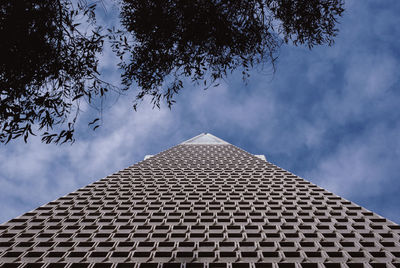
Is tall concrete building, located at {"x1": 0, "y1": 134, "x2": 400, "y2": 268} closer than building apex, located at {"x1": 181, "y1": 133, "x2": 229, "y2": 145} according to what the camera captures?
Yes

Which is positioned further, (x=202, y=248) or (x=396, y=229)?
(x=396, y=229)

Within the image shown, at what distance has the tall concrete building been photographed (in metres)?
21.0

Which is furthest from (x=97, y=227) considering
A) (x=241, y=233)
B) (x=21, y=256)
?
(x=241, y=233)

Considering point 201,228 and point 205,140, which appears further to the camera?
point 205,140

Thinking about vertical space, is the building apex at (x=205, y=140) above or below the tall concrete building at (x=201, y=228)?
above

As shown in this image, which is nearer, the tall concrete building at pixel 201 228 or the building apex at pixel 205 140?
the tall concrete building at pixel 201 228

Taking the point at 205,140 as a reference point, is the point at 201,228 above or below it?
below

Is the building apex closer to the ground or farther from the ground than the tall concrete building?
farther from the ground

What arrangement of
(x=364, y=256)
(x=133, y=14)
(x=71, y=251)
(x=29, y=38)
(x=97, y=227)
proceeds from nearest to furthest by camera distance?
(x=29, y=38), (x=133, y=14), (x=364, y=256), (x=71, y=251), (x=97, y=227)

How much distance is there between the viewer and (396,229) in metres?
25.3

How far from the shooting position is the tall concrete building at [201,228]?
21.0 metres

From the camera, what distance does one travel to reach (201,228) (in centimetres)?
2625

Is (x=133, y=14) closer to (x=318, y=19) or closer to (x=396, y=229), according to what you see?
(x=318, y=19)

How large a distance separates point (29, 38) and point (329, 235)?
79.0 ft
